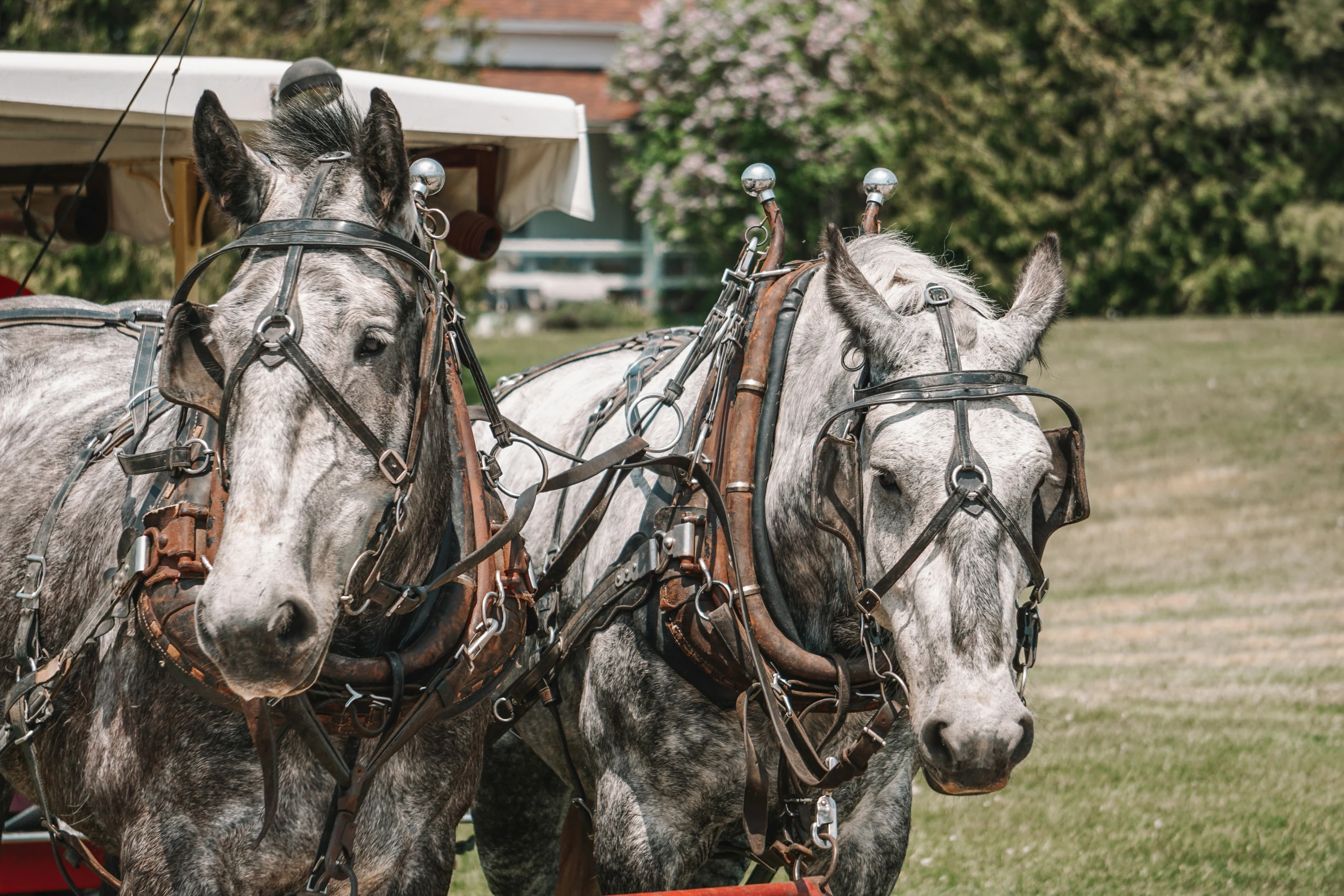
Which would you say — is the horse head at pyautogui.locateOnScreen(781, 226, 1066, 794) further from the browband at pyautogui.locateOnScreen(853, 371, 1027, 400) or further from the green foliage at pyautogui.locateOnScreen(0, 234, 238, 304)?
the green foliage at pyautogui.locateOnScreen(0, 234, 238, 304)

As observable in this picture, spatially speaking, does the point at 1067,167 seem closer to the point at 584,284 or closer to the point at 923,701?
the point at 584,284

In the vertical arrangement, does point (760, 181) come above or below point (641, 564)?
above

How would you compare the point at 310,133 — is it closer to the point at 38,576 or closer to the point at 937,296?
the point at 38,576

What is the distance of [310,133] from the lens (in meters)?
2.63

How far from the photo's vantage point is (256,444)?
2211mm

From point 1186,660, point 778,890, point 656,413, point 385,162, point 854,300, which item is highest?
point 385,162

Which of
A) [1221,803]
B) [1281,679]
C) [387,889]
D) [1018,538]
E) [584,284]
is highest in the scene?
[1018,538]

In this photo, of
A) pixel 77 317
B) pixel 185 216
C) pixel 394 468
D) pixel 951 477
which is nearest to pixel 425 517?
pixel 394 468

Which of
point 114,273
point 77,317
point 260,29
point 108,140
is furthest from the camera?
point 260,29

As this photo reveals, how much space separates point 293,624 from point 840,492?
105 centimetres

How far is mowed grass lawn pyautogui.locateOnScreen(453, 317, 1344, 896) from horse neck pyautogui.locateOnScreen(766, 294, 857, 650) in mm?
483

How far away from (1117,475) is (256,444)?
12.1m

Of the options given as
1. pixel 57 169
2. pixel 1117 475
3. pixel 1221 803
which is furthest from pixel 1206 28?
pixel 57 169

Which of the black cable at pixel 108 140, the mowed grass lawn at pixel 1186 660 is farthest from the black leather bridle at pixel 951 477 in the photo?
the black cable at pixel 108 140
